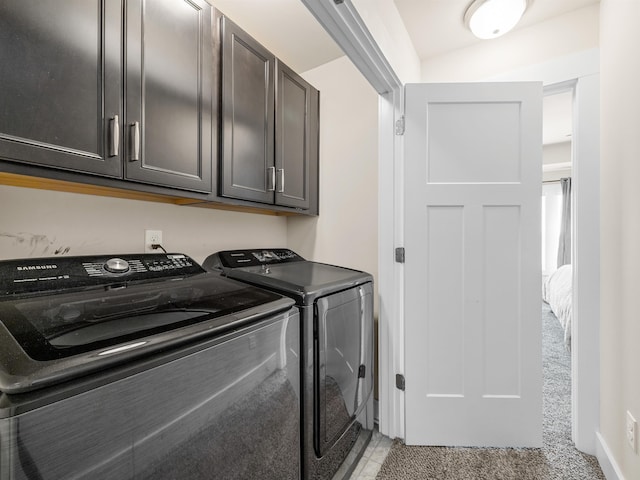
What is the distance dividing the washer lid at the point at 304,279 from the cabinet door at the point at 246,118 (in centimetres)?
45

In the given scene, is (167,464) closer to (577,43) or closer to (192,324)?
(192,324)

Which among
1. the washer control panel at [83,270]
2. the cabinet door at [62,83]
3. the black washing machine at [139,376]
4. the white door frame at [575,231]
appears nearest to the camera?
the black washing machine at [139,376]

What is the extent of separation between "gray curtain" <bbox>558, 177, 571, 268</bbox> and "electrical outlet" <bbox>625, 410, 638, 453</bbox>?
17.8 ft

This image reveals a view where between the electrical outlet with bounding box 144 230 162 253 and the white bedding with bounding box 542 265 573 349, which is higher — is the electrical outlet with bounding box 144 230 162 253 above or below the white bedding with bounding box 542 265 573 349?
above

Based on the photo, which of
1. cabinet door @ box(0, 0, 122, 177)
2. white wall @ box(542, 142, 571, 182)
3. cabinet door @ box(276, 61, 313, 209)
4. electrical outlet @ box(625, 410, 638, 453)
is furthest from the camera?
white wall @ box(542, 142, 571, 182)

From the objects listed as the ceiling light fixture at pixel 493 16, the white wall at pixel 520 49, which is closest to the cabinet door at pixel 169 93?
the ceiling light fixture at pixel 493 16

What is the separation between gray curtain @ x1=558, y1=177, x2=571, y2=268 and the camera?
18.4 ft

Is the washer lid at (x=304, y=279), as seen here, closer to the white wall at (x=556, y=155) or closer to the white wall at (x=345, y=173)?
the white wall at (x=345, y=173)

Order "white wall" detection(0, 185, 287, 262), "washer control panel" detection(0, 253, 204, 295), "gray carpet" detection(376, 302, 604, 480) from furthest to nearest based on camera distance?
"gray carpet" detection(376, 302, 604, 480) < "white wall" detection(0, 185, 287, 262) < "washer control panel" detection(0, 253, 204, 295)

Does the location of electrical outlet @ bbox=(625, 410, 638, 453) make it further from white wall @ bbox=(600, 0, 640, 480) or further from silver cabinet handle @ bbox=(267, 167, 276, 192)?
silver cabinet handle @ bbox=(267, 167, 276, 192)

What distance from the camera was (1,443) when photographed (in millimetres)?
469

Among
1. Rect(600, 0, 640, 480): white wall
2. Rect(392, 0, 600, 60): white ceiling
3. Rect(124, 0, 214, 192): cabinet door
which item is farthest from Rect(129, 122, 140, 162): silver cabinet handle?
Rect(600, 0, 640, 480): white wall

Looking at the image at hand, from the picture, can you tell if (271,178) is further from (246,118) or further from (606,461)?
(606,461)

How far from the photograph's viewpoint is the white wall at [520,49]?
1742 mm
